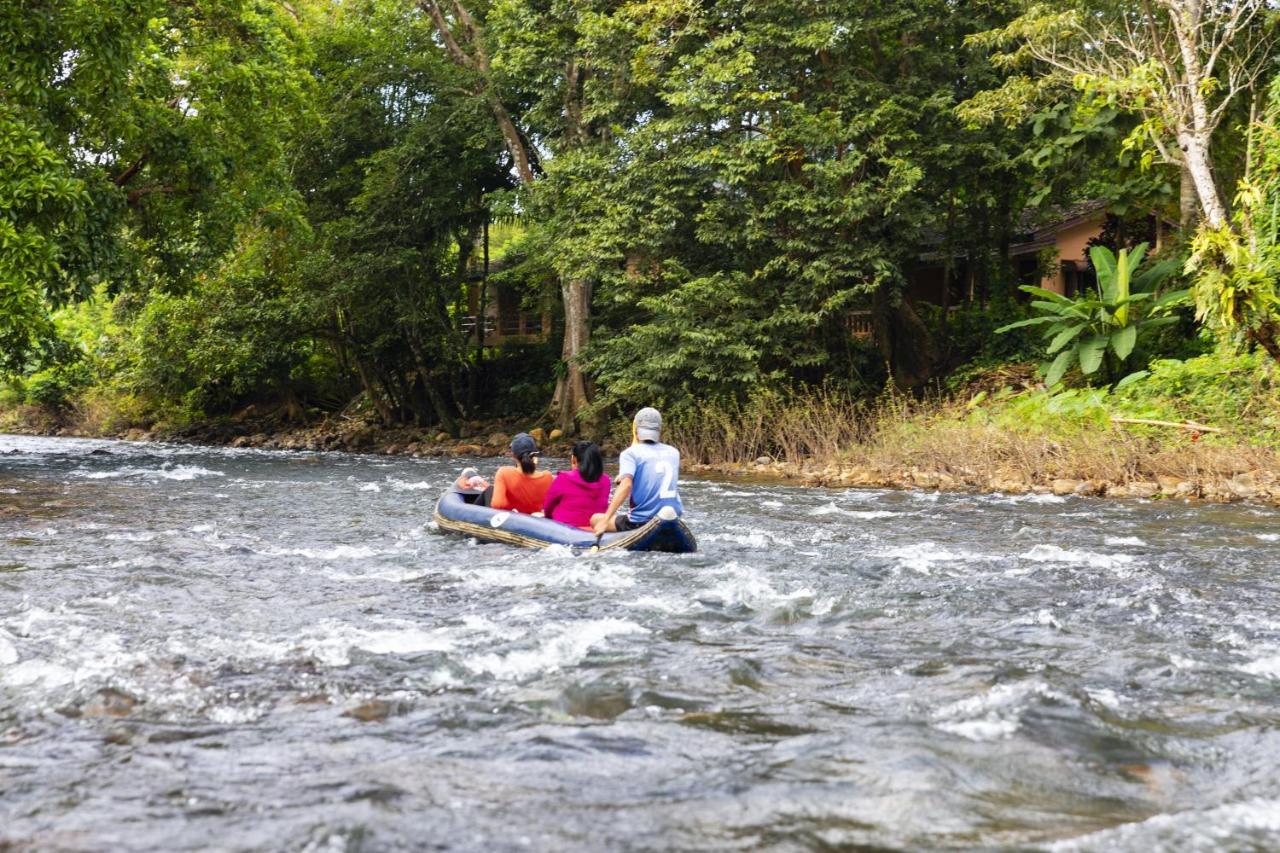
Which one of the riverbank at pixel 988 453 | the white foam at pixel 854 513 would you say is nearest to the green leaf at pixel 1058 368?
the riverbank at pixel 988 453

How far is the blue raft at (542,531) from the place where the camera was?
9461 millimetres

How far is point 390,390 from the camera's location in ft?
104

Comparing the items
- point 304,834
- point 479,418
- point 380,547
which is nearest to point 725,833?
point 304,834

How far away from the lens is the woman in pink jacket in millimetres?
10477

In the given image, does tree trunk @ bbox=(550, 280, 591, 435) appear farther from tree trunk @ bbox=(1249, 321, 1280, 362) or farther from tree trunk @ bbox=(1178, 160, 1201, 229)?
tree trunk @ bbox=(1249, 321, 1280, 362)

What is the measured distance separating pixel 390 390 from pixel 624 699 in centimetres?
2725

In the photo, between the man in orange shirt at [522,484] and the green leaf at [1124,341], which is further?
the green leaf at [1124,341]

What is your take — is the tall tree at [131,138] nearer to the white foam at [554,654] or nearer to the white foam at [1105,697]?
the white foam at [554,654]

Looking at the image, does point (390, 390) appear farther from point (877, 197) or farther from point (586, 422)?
point (877, 197)

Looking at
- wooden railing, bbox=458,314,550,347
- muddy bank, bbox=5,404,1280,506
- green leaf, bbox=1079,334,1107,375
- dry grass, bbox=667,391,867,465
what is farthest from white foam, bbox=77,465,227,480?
green leaf, bbox=1079,334,1107,375

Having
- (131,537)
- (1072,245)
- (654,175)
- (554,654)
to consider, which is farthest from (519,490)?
(1072,245)

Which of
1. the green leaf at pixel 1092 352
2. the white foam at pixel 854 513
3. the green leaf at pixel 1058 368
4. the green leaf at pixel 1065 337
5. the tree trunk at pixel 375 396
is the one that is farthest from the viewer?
the tree trunk at pixel 375 396

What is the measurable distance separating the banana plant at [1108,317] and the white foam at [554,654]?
1376cm

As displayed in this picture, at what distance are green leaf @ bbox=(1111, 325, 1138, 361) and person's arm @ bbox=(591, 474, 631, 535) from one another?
11618 millimetres
